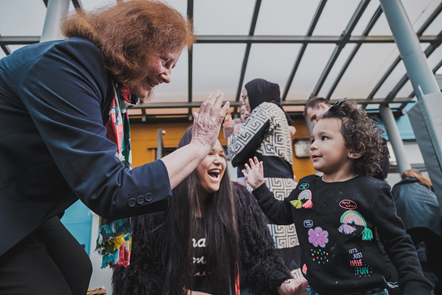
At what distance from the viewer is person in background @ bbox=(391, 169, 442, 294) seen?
2.86 metres

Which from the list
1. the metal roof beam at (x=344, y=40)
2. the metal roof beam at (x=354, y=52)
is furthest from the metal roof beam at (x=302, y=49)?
the metal roof beam at (x=354, y=52)

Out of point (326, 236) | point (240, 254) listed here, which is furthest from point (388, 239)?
point (240, 254)

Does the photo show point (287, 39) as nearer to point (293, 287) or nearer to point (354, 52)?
point (354, 52)

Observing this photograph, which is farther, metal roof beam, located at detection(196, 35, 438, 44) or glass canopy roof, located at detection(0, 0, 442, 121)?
metal roof beam, located at detection(196, 35, 438, 44)

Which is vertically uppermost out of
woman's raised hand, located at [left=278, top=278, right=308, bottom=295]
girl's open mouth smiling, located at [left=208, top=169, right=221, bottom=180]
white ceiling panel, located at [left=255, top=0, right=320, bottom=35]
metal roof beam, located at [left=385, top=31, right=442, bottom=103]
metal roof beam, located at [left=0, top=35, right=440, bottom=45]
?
white ceiling panel, located at [left=255, top=0, right=320, bottom=35]

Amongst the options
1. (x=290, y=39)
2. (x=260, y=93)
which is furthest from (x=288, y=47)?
(x=260, y=93)

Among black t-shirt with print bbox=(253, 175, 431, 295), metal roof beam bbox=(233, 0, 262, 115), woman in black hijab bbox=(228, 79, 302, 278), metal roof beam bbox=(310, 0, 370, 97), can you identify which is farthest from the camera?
metal roof beam bbox=(310, 0, 370, 97)

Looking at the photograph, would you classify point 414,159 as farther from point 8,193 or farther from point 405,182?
point 8,193

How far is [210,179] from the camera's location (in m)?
1.94

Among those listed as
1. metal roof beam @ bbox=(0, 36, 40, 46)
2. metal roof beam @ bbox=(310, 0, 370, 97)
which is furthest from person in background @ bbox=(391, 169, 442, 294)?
metal roof beam @ bbox=(0, 36, 40, 46)

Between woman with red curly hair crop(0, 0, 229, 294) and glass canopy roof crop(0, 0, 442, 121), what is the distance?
583 cm

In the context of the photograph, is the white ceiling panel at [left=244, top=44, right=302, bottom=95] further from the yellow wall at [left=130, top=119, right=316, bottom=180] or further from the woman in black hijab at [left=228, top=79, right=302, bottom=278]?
the woman in black hijab at [left=228, top=79, right=302, bottom=278]

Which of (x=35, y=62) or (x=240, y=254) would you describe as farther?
(x=240, y=254)

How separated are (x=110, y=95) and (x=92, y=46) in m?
0.18
